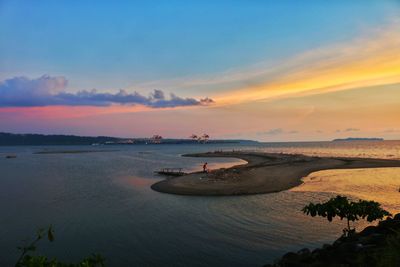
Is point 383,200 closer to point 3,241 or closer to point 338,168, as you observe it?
point 3,241

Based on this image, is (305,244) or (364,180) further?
(364,180)

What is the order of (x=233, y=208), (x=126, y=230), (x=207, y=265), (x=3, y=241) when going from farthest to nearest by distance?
(x=233, y=208) → (x=126, y=230) → (x=3, y=241) → (x=207, y=265)

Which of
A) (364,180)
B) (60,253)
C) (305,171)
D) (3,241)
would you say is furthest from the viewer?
(305,171)

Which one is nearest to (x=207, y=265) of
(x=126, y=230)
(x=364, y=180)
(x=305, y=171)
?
(x=126, y=230)

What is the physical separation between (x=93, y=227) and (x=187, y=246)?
771 cm

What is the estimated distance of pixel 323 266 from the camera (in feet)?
36.3

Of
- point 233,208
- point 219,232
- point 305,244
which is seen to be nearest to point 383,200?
point 233,208

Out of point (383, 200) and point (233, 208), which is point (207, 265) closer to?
point (233, 208)

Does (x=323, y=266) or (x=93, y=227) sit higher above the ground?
(x=323, y=266)

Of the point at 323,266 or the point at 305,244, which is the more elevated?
the point at 323,266

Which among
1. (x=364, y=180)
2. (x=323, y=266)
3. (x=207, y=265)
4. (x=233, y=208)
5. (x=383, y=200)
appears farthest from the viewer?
(x=364, y=180)

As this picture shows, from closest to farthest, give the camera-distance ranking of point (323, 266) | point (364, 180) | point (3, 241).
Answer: point (323, 266), point (3, 241), point (364, 180)

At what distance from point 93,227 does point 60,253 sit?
193 inches

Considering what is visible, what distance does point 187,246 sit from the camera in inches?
711
